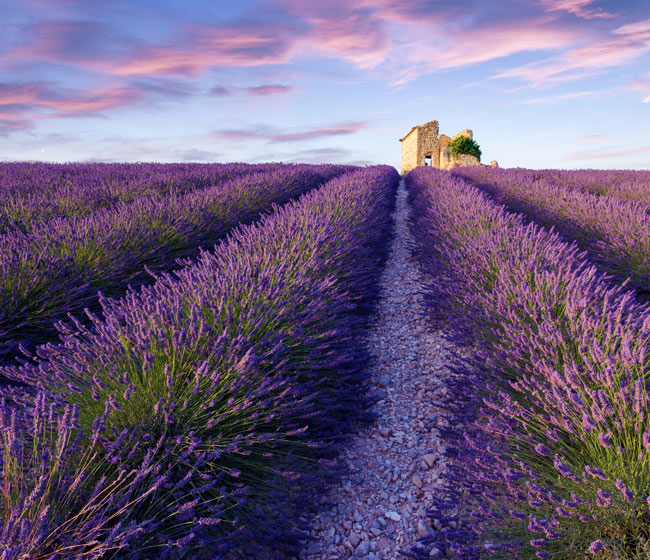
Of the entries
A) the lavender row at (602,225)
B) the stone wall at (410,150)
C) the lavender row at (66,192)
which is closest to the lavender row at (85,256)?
the lavender row at (66,192)

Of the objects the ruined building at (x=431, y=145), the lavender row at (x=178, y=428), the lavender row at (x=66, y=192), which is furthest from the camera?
the ruined building at (x=431, y=145)

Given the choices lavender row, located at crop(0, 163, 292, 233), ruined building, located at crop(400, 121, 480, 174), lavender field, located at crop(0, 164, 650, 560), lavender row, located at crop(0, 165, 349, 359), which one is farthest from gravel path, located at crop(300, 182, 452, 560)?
ruined building, located at crop(400, 121, 480, 174)

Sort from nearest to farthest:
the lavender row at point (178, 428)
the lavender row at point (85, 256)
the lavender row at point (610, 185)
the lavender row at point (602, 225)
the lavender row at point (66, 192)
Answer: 1. the lavender row at point (178, 428)
2. the lavender row at point (85, 256)
3. the lavender row at point (602, 225)
4. the lavender row at point (66, 192)
5. the lavender row at point (610, 185)

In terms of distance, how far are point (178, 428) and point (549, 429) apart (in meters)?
1.50

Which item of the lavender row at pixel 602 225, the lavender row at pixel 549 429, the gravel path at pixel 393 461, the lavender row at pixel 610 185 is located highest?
the lavender row at pixel 610 185

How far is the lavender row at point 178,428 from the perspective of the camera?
120cm

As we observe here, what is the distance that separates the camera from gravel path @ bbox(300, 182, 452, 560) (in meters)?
1.74

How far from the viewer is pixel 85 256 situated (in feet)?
12.5

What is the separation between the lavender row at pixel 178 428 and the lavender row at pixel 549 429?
0.69m

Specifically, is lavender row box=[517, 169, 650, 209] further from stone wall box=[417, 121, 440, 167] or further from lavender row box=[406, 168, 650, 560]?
stone wall box=[417, 121, 440, 167]

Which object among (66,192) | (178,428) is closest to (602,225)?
(178,428)

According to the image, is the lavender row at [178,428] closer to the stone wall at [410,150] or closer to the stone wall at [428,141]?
the stone wall at [410,150]

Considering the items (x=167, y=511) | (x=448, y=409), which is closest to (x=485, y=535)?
(x=448, y=409)

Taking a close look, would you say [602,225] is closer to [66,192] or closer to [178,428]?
[178,428]
